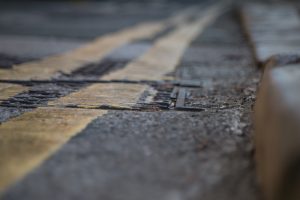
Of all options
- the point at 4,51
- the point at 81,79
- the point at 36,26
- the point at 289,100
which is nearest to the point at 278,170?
the point at 289,100

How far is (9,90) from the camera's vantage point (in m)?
3.36

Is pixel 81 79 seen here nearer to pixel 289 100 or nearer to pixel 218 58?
pixel 218 58

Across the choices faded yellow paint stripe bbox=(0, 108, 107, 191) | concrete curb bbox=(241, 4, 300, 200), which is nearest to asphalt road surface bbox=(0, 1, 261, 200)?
faded yellow paint stripe bbox=(0, 108, 107, 191)

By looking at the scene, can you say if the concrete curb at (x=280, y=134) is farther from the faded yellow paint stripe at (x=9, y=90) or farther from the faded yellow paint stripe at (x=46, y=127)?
the faded yellow paint stripe at (x=9, y=90)

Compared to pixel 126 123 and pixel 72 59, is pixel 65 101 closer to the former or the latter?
pixel 126 123

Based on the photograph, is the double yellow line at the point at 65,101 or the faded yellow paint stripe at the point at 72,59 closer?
the double yellow line at the point at 65,101

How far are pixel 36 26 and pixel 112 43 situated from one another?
257 centimetres

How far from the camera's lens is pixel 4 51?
5.07 meters

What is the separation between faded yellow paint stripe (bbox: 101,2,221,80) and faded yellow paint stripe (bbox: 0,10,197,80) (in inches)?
17.0

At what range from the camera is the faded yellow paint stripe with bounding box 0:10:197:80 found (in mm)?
3910

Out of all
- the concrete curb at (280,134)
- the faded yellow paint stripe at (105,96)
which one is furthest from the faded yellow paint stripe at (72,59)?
the concrete curb at (280,134)

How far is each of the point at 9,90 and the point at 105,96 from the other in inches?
29.0

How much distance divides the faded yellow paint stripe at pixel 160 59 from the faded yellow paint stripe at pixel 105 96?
0.32 meters

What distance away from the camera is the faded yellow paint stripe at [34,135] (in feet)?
6.48
